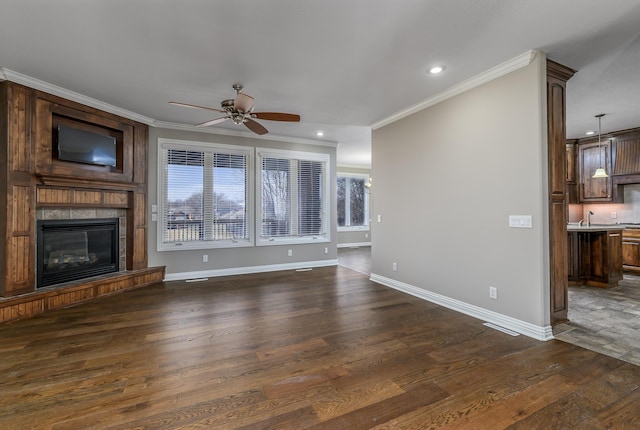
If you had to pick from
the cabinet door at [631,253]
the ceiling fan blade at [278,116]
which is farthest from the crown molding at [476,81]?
the cabinet door at [631,253]

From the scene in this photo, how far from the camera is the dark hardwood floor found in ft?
5.92

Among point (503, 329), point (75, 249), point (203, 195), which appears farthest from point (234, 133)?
point (503, 329)

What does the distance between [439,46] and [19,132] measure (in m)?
4.79

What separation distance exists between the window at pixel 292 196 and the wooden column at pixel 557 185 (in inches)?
168

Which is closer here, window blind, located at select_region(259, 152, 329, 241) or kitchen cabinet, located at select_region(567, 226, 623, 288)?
kitchen cabinet, located at select_region(567, 226, 623, 288)

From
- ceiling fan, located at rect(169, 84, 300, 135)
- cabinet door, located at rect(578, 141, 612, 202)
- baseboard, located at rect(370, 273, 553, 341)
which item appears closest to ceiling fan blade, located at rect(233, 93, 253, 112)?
ceiling fan, located at rect(169, 84, 300, 135)

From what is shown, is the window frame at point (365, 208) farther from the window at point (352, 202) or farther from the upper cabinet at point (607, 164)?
A: the upper cabinet at point (607, 164)

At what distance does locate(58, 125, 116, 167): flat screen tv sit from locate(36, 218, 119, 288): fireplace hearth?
0.91 metres

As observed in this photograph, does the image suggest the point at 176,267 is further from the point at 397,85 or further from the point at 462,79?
the point at 462,79

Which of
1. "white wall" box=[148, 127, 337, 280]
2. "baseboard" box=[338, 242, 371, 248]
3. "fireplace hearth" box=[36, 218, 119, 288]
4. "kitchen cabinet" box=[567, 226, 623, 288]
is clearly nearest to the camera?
"fireplace hearth" box=[36, 218, 119, 288]

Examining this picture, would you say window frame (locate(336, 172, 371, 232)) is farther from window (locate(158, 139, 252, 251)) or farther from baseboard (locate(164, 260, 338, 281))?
window (locate(158, 139, 252, 251))

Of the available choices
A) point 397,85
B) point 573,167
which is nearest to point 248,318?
point 397,85

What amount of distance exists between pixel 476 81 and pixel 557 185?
1.43 meters

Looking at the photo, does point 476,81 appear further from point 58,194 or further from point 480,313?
point 58,194
